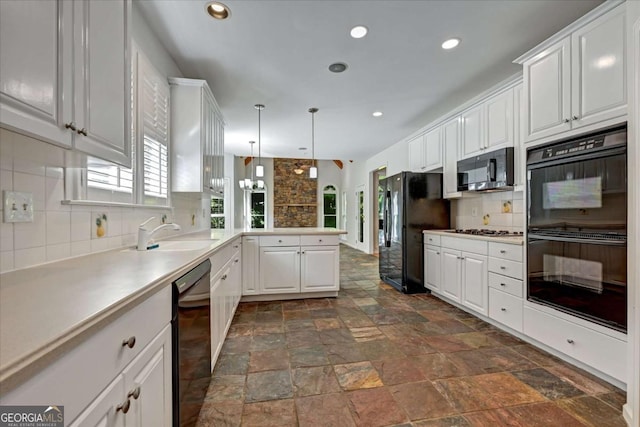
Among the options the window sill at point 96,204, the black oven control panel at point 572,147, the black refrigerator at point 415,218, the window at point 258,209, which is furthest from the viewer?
the window at point 258,209

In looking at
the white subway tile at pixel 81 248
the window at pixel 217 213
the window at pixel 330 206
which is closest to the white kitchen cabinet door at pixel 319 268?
the white subway tile at pixel 81 248

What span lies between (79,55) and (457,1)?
2.25 m

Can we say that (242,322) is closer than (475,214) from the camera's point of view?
Yes

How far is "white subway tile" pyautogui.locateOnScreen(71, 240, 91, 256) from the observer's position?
141cm

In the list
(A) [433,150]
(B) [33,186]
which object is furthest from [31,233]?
(A) [433,150]

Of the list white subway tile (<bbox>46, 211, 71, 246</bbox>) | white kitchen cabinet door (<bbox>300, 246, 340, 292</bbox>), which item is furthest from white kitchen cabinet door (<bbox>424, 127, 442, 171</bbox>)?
white subway tile (<bbox>46, 211, 71, 246</bbox>)

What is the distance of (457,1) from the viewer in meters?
1.96

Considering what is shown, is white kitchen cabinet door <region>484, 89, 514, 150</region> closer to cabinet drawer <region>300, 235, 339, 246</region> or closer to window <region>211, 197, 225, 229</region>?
cabinet drawer <region>300, 235, 339, 246</region>

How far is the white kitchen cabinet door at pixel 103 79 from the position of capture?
105 cm

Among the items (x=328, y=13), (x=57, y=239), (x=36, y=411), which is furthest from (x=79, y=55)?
(x=328, y=13)

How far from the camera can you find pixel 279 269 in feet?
11.5

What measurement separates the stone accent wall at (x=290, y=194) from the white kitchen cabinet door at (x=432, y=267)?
20.6 feet

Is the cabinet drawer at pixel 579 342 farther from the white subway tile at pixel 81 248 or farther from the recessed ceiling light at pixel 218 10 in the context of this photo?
the recessed ceiling light at pixel 218 10

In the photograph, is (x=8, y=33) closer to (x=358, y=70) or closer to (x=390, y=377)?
(x=390, y=377)
